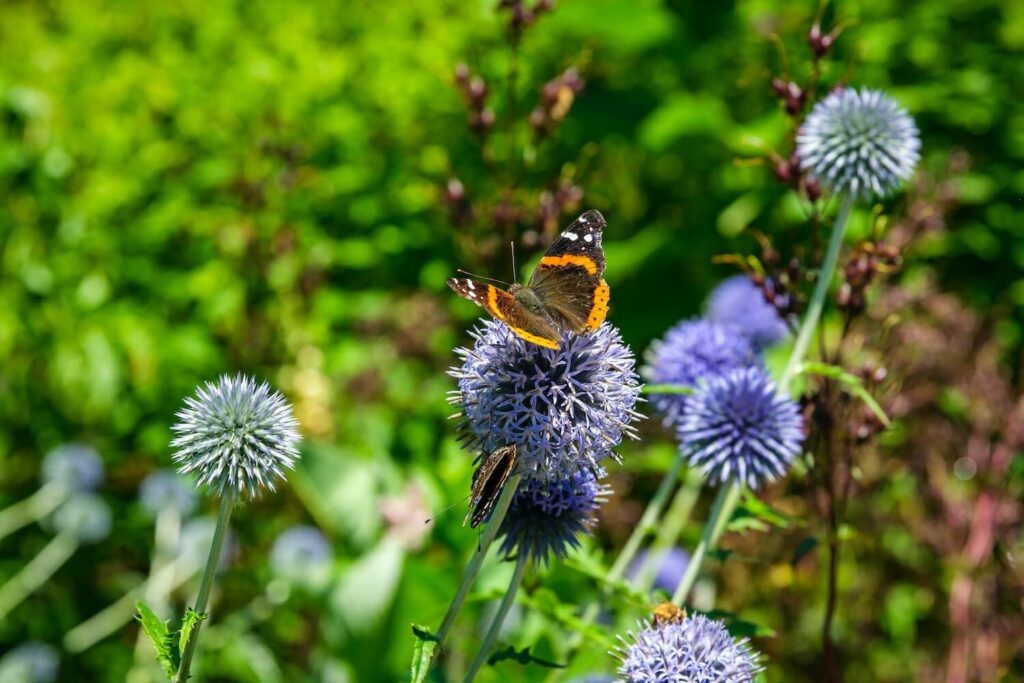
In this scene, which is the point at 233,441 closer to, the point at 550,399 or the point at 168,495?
the point at 550,399

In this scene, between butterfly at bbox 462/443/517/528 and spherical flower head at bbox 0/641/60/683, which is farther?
spherical flower head at bbox 0/641/60/683

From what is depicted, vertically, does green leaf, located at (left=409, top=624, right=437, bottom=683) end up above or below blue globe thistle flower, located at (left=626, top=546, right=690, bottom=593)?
below

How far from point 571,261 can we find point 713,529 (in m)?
0.67

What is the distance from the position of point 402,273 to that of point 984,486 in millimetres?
2733

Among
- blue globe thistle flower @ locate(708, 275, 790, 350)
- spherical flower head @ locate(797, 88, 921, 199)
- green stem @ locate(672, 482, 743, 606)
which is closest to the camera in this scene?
green stem @ locate(672, 482, 743, 606)

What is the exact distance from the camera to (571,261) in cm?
166

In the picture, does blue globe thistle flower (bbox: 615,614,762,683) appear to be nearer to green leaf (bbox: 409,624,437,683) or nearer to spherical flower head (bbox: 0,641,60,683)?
green leaf (bbox: 409,624,437,683)

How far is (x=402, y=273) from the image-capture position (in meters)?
4.47

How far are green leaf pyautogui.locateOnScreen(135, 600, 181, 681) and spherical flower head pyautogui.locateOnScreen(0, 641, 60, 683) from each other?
7.93ft

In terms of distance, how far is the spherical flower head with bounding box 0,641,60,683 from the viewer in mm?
3205

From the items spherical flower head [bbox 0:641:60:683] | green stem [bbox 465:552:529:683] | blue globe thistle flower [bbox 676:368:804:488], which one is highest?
blue globe thistle flower [bbox 676:368:804:488]

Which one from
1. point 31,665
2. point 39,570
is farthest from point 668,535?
point 39,570

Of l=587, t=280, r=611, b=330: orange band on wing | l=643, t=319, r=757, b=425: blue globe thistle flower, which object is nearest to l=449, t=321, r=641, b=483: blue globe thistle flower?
l=587, t=280, r=611, b=330: orange band on wing

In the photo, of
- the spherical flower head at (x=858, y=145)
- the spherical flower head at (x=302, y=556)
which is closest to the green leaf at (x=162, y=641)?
the spherical flower head at (x=858, y=145)
